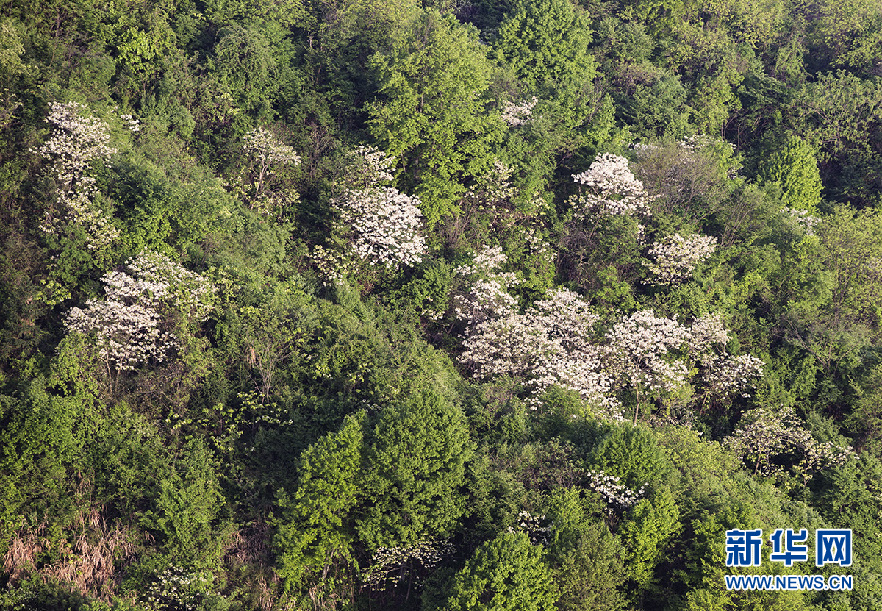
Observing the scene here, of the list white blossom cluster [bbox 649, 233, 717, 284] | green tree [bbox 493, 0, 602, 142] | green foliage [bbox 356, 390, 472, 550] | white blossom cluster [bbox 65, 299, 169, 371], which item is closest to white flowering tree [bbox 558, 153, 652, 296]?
white blossom cluster [bbox 649, 233, 717, 284]

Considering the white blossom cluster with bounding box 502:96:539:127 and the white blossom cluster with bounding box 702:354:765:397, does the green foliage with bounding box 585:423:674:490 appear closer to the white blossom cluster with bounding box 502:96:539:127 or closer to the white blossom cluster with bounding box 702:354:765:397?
the white blossom cluster with bounding box 702:354:765:397

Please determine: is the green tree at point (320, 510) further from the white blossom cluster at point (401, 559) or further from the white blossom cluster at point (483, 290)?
the white blossom cluster at point (483, 290)

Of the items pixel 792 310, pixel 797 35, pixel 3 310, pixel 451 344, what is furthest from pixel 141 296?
pixel 797 35

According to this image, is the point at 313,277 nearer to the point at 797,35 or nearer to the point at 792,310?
the point at 792,310

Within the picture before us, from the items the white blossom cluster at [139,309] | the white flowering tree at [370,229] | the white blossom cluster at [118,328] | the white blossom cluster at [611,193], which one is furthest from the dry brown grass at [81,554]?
the white blossom cluster at [611,193]

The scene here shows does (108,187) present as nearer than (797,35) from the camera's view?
Yes

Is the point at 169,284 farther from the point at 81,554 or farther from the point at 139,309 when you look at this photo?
the point at 81,554
